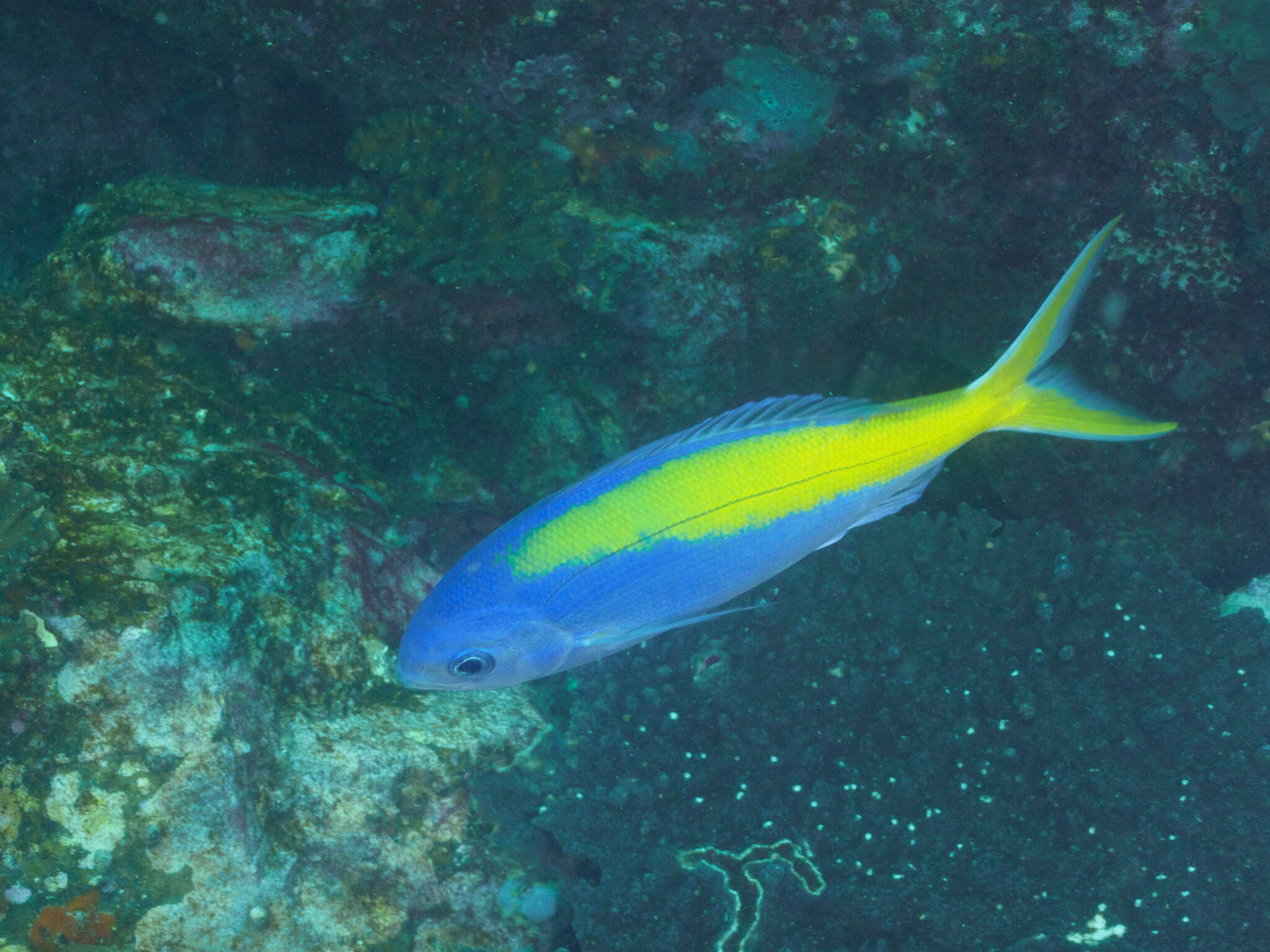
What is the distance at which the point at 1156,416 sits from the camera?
12.5 feet

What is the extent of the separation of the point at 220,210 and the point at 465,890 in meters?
3.55

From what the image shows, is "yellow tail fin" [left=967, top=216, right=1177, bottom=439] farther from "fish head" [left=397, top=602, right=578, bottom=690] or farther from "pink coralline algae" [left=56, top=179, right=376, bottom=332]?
"pink coralline algae" [left=56, top=179, right=376, bottom=332]

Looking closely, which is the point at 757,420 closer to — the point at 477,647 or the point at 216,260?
the point at 477,647

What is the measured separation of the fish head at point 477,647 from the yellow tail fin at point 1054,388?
5.27ft

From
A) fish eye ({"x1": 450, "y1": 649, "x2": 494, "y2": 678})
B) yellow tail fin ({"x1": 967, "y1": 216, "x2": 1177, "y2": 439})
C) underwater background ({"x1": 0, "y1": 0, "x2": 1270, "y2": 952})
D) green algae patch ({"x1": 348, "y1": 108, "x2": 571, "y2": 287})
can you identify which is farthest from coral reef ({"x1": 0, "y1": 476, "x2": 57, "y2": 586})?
yellow tail fin ({"x1": 967, "y1": 216, "x2": 1177, "y2": 439})

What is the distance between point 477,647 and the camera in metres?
2.29

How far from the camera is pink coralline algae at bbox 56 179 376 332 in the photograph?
3549 mm

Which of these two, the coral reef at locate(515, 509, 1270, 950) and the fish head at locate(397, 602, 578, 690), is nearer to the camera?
the fish head at locate(397, 602, 578, 690)

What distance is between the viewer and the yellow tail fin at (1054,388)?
237 cm

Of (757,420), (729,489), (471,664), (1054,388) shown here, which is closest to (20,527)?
(471,664)

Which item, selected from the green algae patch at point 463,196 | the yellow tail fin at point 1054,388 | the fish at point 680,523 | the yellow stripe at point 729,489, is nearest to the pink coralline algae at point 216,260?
the green algae patch at point 463,196

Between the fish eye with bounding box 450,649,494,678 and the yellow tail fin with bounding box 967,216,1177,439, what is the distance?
5.89 ft

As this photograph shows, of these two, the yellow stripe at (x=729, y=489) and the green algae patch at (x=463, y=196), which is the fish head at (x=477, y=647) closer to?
the yellow stripe at (x=729, y=489)

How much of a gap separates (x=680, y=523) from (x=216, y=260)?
115 inches
